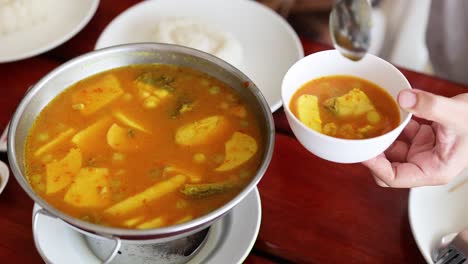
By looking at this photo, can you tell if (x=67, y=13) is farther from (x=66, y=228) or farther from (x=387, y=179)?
(x=387, y=179)

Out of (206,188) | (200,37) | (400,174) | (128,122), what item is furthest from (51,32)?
(400,174)

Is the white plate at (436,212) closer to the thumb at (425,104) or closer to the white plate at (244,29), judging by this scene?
the thumb at (425,104)

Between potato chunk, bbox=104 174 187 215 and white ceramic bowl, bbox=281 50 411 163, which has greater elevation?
white ceramic bowl, bbox=281 50 411 163

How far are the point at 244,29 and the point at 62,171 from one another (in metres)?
0.94

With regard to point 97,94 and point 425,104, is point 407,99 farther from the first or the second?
point 97,94

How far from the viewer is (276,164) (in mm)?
1409

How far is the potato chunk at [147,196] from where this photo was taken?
1.08 metres

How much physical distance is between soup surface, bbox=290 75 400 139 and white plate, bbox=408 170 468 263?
0.24 meters

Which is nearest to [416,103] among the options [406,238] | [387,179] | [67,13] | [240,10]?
[387,179]

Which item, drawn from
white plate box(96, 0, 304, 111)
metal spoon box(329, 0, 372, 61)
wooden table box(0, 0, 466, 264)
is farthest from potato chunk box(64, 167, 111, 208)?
white plate box(96, 0, 304, 111)

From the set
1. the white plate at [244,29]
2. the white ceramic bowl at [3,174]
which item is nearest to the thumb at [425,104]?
the white plate at [244,29]

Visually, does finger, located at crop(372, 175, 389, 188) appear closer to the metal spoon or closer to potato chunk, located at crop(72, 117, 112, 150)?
the metal spoon

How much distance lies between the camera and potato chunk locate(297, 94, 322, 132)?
115cm

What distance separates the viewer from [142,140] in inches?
47.4
